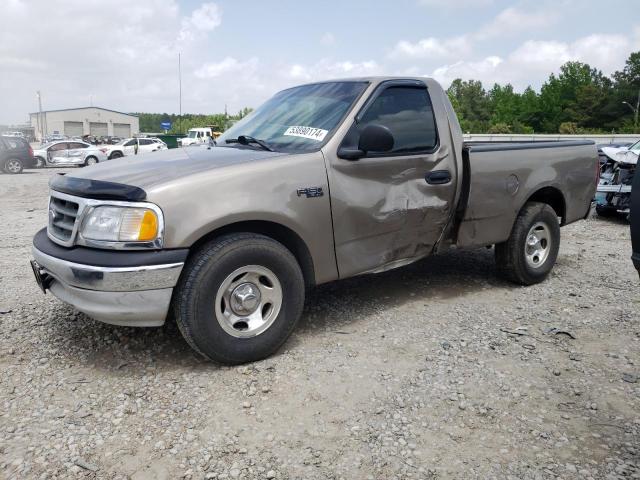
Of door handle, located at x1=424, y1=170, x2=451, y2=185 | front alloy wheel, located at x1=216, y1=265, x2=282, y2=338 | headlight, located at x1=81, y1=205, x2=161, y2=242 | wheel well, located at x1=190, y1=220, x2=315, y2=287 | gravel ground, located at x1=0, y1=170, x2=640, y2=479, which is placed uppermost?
door handle, located at x1=424, y1=170, x2=451, y2=185

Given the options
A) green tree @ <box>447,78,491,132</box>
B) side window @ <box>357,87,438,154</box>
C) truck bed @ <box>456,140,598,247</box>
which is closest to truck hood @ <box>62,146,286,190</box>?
side window @ <box>357,87,438,154</box>

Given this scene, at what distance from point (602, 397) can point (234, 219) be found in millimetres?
2455

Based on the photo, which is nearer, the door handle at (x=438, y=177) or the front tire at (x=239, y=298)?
the front tire at (x=239, y=298)

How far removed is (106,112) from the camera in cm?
9950

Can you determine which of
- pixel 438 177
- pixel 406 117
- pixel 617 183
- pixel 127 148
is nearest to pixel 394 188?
pixel 438 177

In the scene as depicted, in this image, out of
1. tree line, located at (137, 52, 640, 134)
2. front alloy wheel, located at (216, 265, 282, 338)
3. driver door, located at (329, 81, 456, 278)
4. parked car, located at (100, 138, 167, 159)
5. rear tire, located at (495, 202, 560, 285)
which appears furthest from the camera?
tree line, located at (137, 52, 640, 134)

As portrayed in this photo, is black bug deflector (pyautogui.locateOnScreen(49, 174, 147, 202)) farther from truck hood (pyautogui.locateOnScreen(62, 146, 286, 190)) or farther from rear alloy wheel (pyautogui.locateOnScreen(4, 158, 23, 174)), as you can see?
rear alloy wheel (pyautogui.locateOnScreen(4, 158, 23, 174))

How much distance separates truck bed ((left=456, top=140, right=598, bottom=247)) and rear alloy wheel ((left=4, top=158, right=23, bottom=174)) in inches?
892

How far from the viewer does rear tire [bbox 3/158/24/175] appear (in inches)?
870

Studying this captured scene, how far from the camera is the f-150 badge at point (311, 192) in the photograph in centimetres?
350

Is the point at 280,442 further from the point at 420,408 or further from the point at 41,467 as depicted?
the point at 41,467

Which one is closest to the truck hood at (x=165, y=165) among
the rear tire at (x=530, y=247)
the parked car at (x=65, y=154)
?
the rear tire at (x=530, y=247)

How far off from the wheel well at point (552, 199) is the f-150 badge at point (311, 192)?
2506mm

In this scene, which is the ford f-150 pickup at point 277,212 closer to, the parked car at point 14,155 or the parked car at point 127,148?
the parked car at point 14,155
